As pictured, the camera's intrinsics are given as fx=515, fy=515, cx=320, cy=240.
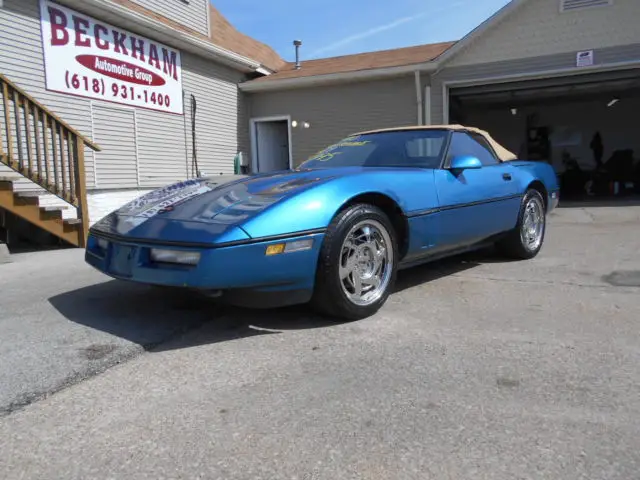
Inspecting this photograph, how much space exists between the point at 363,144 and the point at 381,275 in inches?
62.5

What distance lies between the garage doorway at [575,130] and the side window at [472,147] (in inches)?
405

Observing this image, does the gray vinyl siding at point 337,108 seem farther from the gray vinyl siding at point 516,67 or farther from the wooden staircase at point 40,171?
the wooden staircase at point 40,171

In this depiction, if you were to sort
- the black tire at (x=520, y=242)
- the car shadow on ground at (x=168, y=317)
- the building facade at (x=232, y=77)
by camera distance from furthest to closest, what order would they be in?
the building facade at (x=232, y=77)
the black tire at (x=520, y=242)
the car shadow on ground at (x=168, y=317)

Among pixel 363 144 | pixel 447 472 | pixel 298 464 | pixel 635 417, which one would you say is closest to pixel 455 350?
pixel 635 417

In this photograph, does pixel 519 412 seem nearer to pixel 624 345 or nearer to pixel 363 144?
pixel 624 345

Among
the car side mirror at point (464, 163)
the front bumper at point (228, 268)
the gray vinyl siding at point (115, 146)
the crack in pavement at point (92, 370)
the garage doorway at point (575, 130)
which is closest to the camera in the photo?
the crack in pavement at point (92, 370)

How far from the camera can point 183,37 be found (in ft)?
34.6

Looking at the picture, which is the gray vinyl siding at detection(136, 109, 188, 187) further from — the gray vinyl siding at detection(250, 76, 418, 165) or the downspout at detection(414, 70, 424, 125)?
the downspout at detection(414, 70, 424, 125)

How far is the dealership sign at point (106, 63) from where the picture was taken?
8375 mm

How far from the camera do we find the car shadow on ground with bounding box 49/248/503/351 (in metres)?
3.03

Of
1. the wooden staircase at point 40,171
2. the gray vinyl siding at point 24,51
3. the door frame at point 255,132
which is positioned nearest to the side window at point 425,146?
the wooden staircase at point 40,171

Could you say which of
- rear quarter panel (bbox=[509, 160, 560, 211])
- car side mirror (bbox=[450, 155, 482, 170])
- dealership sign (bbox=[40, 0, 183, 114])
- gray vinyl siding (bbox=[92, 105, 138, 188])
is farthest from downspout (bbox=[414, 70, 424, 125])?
car side mirror (bbox=[450, 155, 482, 170])

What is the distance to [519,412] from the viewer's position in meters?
2.05

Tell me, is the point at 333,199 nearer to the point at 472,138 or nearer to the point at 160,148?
the point at 472,138
